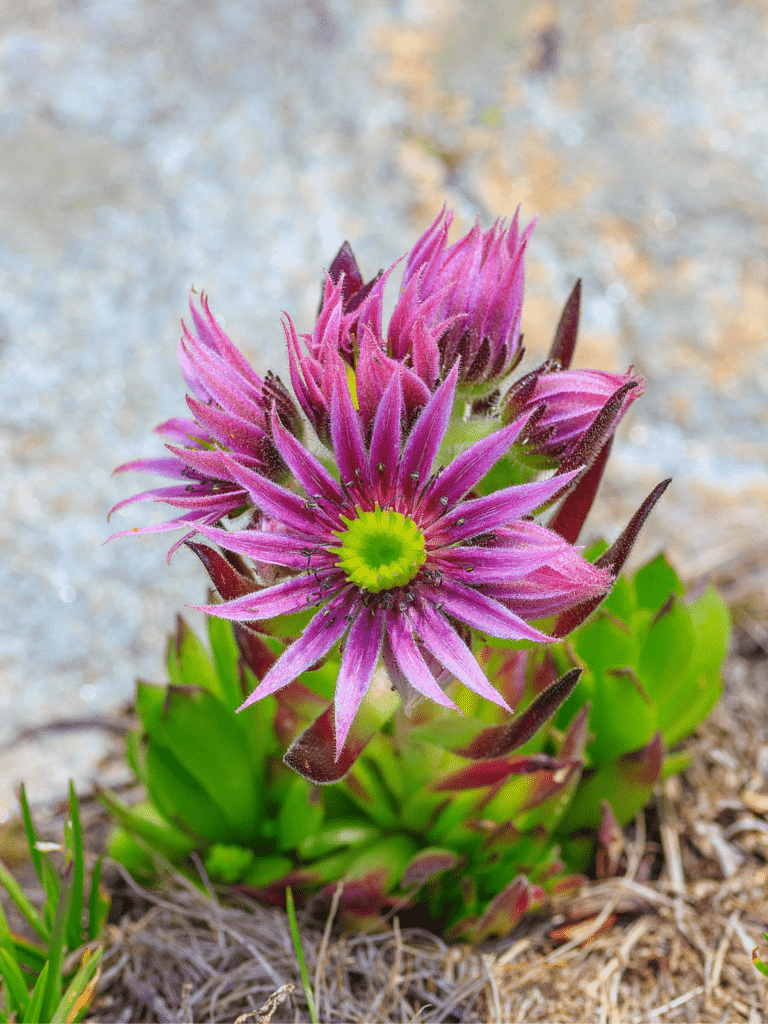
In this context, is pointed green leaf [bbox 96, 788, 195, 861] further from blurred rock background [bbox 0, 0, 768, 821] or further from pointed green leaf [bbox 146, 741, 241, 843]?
blurred rock background [bbox 0, 0, 768, 821]

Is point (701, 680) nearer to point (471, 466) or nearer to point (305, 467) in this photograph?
point (471, 466)

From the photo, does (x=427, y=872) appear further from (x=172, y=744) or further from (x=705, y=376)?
(x=705, y=376)

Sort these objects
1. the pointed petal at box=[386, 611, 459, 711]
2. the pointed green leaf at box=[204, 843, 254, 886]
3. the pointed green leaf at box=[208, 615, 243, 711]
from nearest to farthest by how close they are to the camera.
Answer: the pointed petal at box=[386, 611, 459, 711]
the pointed green leaf at box=[204, 843, 254, 886]
the pointed green leaf at box=[208, 615, 243, 711]

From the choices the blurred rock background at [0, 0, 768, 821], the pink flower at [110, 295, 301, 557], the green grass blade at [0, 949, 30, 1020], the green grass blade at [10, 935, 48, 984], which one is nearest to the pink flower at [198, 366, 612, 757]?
the pink flower at [110, 295, 301, 557]

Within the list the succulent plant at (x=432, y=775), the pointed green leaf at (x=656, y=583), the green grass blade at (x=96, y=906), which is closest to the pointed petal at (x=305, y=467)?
the succulent plant at (x=432, y=775)

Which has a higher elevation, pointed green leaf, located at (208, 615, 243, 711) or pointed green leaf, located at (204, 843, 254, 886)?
pointed green leaf, located at (208, 615, 243, 711)

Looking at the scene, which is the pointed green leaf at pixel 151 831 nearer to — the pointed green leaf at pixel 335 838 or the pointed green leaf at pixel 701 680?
the pointed green leaf at pixel 335 838
